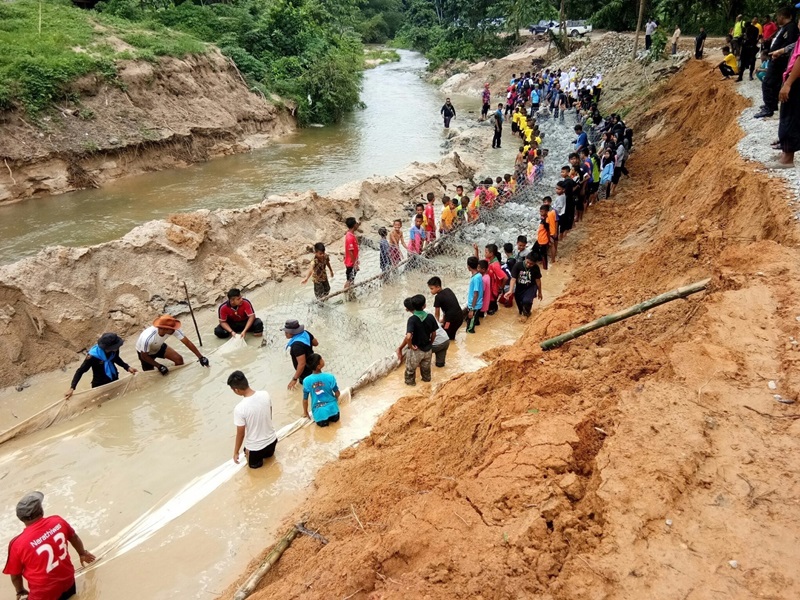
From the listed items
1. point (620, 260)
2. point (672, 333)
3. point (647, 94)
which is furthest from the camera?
point (647, 94)

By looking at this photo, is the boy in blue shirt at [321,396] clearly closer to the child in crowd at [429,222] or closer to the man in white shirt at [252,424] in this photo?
the man in white shirt at [252,424]

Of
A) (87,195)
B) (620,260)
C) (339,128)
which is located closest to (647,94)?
(620,260)

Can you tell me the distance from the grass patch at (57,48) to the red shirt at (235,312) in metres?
13.3

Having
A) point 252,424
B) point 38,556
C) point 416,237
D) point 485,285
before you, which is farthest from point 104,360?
point 416,237

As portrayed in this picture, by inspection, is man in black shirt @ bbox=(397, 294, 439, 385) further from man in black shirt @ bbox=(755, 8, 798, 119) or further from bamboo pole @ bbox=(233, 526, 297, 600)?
man in black shirt @ bbox=(755, 8, 798, 119)

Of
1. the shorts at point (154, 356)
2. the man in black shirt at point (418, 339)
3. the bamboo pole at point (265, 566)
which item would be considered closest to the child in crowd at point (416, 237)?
the man in black shirt at point (418, 339)

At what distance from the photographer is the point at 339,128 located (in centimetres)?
2678

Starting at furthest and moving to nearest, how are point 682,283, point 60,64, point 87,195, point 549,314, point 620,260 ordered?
point 60,64
point 87,195
point 620,260
point 549,314
point 682,283

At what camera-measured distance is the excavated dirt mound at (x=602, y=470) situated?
2.89 metres

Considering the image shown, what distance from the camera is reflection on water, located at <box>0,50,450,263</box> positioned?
43.3 feet

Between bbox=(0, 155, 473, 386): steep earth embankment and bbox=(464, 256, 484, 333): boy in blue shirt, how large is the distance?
4558mm

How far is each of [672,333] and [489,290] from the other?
319 centimetres

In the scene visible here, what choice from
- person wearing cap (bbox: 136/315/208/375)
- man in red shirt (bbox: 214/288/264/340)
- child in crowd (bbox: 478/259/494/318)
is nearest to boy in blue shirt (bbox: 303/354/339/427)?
person wearing cap (bbox: 136/315/208/375)

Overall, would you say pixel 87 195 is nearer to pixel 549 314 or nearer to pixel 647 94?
pixel 549 314
